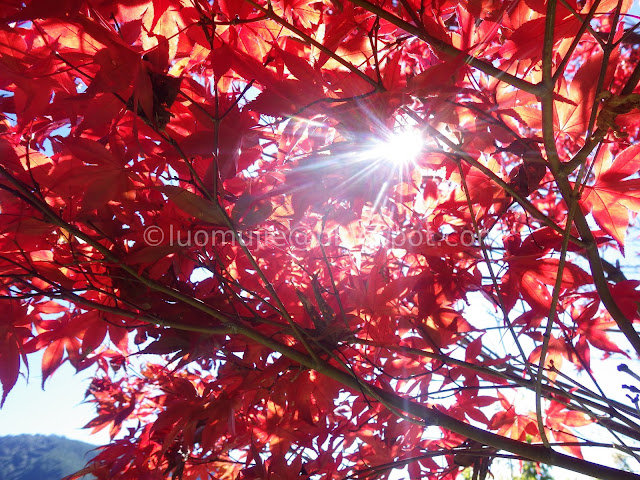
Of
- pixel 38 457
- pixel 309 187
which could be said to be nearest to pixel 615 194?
pixel 309 187

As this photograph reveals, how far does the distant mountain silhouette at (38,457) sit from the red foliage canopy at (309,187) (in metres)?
17.4

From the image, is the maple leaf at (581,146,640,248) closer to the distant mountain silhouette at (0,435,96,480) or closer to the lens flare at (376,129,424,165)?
the lens flare at (376,129,424,165)

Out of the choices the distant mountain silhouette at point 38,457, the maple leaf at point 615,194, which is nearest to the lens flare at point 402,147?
the maple leaf at point 615,194

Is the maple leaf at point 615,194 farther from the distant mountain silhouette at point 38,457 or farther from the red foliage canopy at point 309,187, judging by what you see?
the distant mountain silhouette at point 38,457

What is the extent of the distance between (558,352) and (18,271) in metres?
1.27

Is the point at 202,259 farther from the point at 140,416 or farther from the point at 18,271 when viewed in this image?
the point at 140,416

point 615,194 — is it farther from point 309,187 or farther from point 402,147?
point 309,187

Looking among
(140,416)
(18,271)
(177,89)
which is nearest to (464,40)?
(177,89)

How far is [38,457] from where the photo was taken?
16.8 m

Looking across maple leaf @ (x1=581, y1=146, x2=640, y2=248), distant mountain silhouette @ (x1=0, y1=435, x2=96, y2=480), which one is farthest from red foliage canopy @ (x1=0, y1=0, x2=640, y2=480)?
distant mountain silhouette @ (x1=0, y1=435, x2=96, y2=480)

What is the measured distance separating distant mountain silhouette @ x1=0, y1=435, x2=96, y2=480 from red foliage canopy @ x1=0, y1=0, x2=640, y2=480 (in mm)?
17387

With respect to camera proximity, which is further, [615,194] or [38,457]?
[38,457]

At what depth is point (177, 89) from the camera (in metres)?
0.67

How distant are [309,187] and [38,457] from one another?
21425 mm
